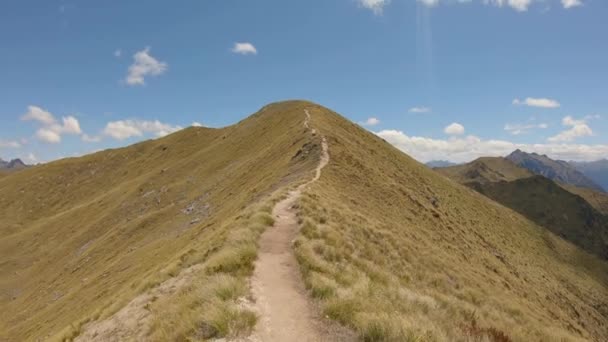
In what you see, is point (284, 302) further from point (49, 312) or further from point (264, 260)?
point (49, 312)

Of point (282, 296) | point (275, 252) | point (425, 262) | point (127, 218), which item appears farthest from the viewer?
point (127, 218)

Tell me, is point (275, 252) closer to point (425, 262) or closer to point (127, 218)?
point (425, 262)

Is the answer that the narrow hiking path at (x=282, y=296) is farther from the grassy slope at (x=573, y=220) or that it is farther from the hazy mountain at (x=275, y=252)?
the grassy slope at (x=573, y=220)

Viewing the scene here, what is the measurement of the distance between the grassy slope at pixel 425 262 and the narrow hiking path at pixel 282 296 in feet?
1.86

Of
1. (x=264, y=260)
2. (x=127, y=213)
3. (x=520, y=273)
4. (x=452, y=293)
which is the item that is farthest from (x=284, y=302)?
(x=127, y=213)

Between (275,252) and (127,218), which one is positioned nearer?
(275,252)

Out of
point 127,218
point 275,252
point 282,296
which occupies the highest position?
point 275,252

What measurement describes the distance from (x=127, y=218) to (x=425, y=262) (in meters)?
50.8

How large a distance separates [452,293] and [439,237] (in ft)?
61.5

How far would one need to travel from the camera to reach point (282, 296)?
415 inches

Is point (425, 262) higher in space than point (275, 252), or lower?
lower

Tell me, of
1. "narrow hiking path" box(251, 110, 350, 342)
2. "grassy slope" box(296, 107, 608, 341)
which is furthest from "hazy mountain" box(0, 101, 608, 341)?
"narrow hiking path" box(251, 110, 350, 342)

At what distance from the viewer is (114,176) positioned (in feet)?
314

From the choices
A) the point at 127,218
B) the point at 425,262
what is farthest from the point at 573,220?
the point at 127,218
